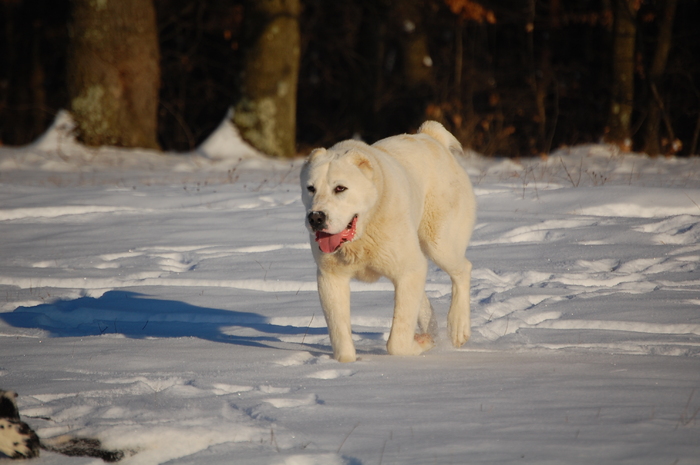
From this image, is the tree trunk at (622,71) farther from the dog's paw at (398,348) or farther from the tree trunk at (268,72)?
the dog's paw at (398,348)

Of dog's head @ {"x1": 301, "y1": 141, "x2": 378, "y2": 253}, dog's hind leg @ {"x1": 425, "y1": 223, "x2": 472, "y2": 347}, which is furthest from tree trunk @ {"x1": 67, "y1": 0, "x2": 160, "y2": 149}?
dog's head @ {"x1": 301, "y1": 141, "x2": 378, "y2": 253}

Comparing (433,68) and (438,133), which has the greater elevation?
(433,68)

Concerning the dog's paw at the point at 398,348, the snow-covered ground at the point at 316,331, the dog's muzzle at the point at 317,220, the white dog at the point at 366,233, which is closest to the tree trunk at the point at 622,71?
the snow-covered ground at the point at 316,331

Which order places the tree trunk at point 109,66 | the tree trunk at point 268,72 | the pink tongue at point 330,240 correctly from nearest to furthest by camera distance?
the pink tongue at point 330,240 < the tree trunk at point 109,66 < the tree trunk at point 268,72

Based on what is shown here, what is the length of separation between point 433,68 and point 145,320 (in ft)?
53.7

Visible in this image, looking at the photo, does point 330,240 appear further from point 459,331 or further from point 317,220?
point 459,331

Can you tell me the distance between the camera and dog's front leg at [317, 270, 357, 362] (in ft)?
12.6

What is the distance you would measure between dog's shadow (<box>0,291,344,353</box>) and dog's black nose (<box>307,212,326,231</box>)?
1205 mm

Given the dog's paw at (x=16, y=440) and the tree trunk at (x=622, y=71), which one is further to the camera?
the tree trunk at (x=622, y=71)

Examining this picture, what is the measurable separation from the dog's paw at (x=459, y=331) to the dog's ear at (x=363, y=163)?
130 centimetres

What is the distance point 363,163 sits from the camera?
3914 mm

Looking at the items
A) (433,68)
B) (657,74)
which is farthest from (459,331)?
(433,68)

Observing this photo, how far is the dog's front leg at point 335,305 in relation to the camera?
3.83 m

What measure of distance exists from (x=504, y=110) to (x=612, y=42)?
5.92 metres
